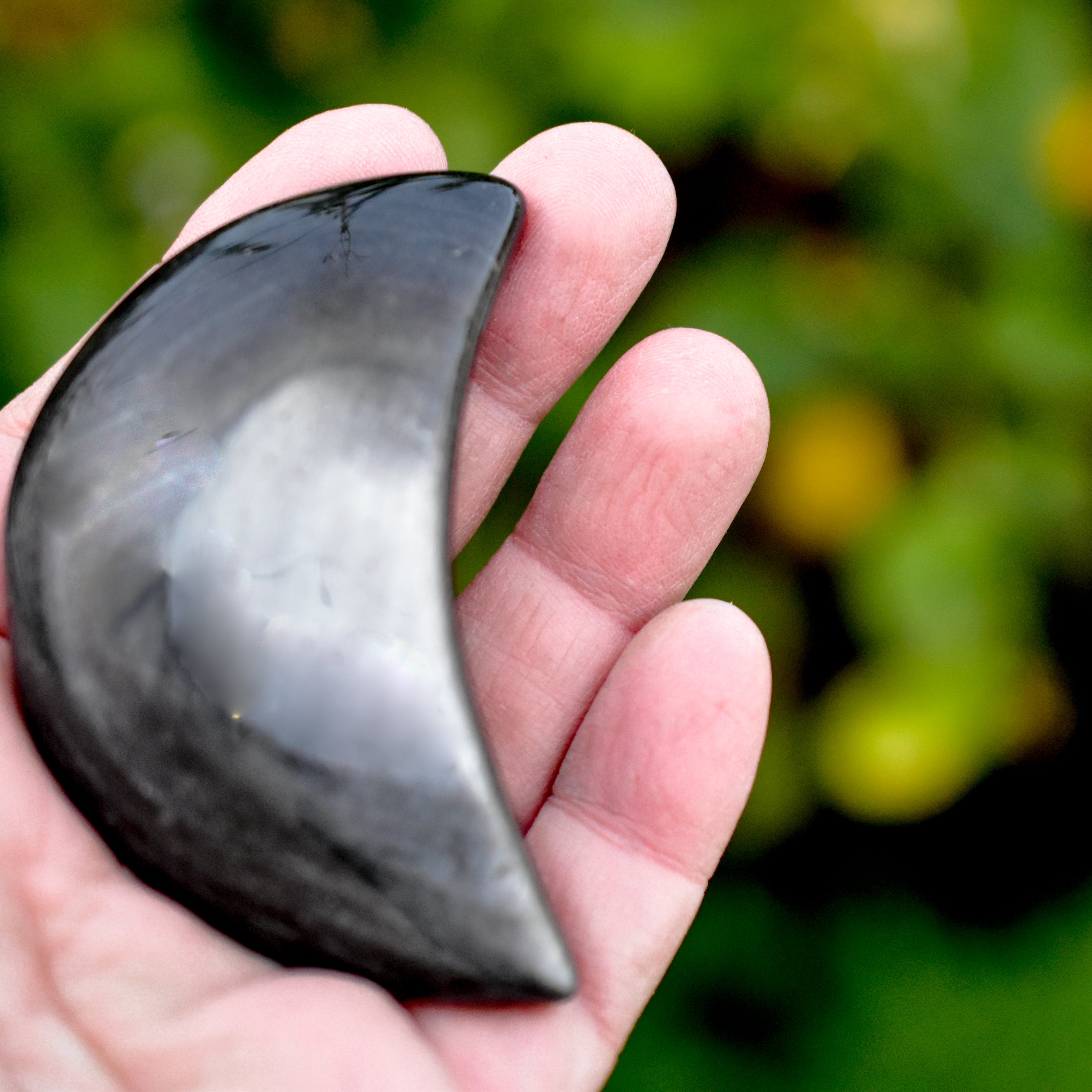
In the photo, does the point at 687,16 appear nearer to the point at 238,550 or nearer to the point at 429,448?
the point at 429,448

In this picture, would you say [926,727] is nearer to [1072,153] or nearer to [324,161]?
[1072,153]

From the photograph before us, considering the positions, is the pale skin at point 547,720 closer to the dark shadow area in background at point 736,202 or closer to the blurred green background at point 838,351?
the blurred green background at point 838,351

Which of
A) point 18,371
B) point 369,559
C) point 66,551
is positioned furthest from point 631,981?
point 18,371

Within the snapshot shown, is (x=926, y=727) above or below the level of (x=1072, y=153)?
below

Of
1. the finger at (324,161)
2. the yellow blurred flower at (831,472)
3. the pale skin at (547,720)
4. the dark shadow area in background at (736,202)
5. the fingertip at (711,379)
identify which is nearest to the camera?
the pale skin at (547,720)

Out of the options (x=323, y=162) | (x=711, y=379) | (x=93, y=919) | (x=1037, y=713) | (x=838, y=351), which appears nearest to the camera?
(x=93, y=919)

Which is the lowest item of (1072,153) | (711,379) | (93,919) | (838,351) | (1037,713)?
(1037,713)

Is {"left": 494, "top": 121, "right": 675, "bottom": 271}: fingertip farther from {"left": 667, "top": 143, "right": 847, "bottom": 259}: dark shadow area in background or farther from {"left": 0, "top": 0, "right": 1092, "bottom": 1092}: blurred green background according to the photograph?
{"left": 667, "top": 143, "right": 847, "bottom": 259}: dark shadow area in background

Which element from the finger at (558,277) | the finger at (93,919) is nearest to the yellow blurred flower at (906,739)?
the finger at (558,277)

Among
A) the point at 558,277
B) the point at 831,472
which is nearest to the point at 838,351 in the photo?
the point at 831,472
